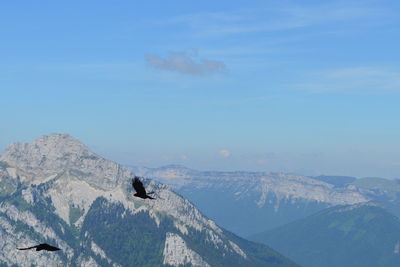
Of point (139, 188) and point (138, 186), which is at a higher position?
point (138, 186)

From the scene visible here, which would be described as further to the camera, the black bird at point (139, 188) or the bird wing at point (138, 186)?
the black bird at point (139, 188)

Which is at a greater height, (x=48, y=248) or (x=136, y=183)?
(x=136, y=183)

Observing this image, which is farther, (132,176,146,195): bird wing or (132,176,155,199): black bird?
(132,176,155,199): black bird

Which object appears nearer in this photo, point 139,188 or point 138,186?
point 138,186

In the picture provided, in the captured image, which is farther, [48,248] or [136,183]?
[136,183]
